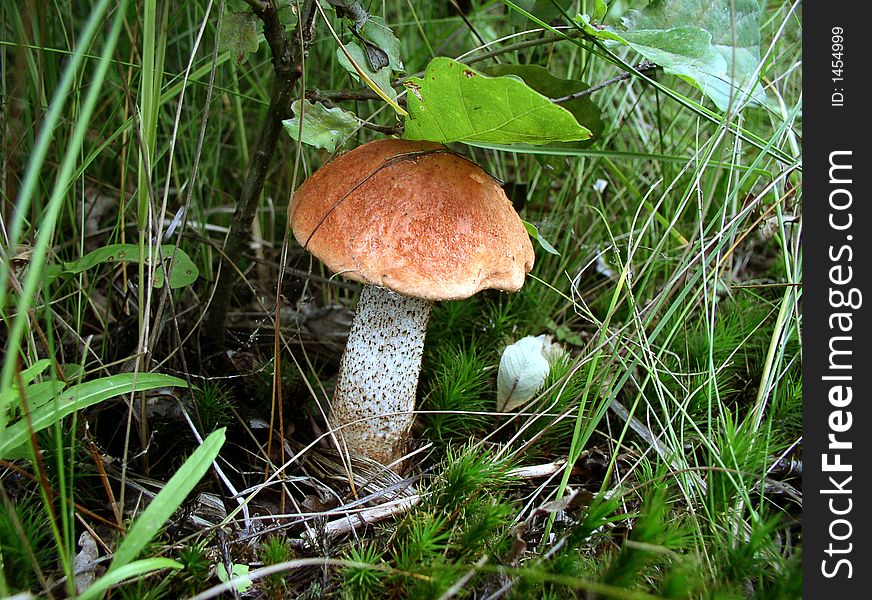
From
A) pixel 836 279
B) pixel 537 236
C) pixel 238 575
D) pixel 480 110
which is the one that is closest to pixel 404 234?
pixel 480 110

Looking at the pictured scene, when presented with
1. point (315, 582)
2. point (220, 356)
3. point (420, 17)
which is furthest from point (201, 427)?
point (420, 17)

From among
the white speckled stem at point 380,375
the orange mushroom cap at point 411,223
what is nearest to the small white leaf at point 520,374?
the white speckled stem at point 380,375

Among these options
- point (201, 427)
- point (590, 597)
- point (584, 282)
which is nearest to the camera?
point (590, 597)

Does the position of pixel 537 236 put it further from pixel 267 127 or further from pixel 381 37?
pixel 267 127

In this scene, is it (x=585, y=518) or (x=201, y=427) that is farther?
(x=201, y=427)

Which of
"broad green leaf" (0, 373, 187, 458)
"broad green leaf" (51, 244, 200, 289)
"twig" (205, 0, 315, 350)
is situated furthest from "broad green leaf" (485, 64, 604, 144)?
"broad green leaf" (0, 373, 187, 458)

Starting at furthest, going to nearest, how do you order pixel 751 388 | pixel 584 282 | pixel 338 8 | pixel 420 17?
1. pixel 420 17
2. pixel 584 282
3. pixel 751 388
4. pixel 338 8

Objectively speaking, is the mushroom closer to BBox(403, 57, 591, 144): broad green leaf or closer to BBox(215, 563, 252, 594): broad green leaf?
BBox(403, 57, 591, 144): broad green leaf

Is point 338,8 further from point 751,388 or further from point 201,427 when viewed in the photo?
point 751,388
